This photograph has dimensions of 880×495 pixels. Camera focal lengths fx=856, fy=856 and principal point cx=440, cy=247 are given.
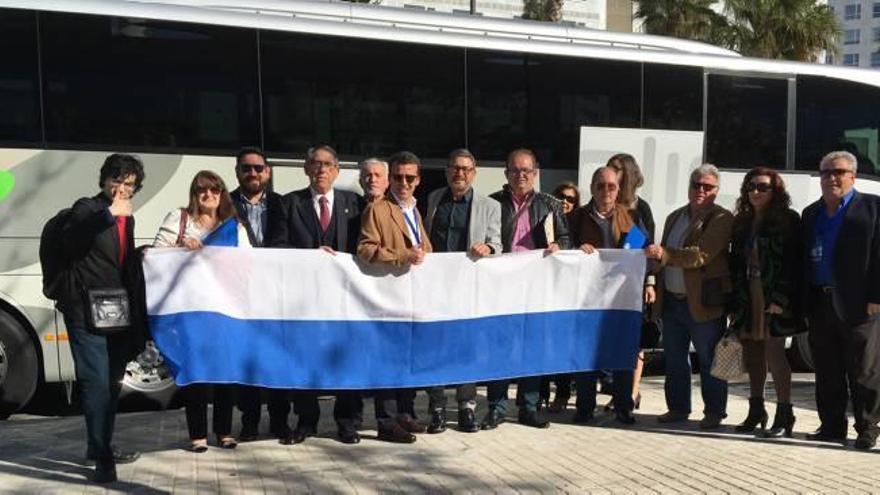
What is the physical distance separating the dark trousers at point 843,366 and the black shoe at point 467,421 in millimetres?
2437

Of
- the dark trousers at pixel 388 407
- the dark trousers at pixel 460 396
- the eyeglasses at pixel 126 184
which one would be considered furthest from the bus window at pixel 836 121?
the eyeglasses at pixel 126 184

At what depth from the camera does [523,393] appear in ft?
21.4

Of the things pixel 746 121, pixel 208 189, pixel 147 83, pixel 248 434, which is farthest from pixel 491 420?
pixel 746 121

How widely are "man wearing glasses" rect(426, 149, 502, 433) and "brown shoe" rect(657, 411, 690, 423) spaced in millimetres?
1519

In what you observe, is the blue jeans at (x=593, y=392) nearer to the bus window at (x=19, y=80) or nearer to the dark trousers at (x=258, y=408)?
the dark trousers at (x=258, y=408)

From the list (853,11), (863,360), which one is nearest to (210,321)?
(863,360)

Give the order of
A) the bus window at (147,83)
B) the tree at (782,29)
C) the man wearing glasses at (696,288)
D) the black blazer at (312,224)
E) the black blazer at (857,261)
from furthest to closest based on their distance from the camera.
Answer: the tree at (782,29), the bus window at (147,83), the man wearing glasses at (696,288), the black blazer at (312,224), the black blazer at (857,261)

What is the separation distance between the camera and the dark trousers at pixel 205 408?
18.1 feet

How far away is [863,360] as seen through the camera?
225 inches

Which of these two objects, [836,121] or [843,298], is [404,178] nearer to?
[843,298]

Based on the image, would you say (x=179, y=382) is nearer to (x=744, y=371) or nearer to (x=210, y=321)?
(x=210, y=321)

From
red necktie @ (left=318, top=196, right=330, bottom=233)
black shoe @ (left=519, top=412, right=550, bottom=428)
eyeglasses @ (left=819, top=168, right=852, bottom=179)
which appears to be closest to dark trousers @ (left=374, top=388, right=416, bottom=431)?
black shoe @ (left=519, top=412, right=550, bottom=428)

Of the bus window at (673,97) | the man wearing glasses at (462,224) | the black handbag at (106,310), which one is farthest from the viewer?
the bus window at (673,97)

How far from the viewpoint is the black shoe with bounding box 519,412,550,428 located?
21.1 feet
